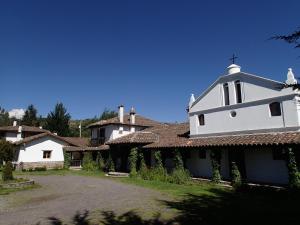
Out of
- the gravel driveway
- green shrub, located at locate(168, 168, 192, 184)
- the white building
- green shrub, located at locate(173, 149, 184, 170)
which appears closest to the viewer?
the gravel driveway

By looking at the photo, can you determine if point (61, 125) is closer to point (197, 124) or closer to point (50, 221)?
point (197, 124)

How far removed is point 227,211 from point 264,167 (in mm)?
8236

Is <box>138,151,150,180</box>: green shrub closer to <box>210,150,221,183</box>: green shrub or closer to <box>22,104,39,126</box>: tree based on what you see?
<box>210,150,221,183</box>: green shrub

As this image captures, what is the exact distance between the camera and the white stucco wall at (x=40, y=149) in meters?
38.6

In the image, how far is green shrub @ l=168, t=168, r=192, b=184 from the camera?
814 inches

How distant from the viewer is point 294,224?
30.5 feet

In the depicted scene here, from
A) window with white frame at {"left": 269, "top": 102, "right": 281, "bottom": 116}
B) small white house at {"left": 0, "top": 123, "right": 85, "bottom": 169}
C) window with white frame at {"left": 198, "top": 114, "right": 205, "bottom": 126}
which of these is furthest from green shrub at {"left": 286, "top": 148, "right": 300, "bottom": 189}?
small white house at {"left": 0, "top": 123, "right": 85, "bottom": 169}

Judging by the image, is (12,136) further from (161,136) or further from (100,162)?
(161,136)

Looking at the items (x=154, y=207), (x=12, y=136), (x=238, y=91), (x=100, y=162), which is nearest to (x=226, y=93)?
(x=238, y=91)

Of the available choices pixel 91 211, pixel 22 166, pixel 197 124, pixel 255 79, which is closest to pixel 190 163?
pixel 197 124

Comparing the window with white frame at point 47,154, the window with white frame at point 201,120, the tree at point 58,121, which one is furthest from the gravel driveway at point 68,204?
the tree at point 58,121

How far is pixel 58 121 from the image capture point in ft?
210

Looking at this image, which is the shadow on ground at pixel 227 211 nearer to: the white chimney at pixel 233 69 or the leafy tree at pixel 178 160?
the leafy tree at pixel 178 160

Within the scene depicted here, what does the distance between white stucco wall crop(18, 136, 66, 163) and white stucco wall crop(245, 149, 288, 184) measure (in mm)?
30983
